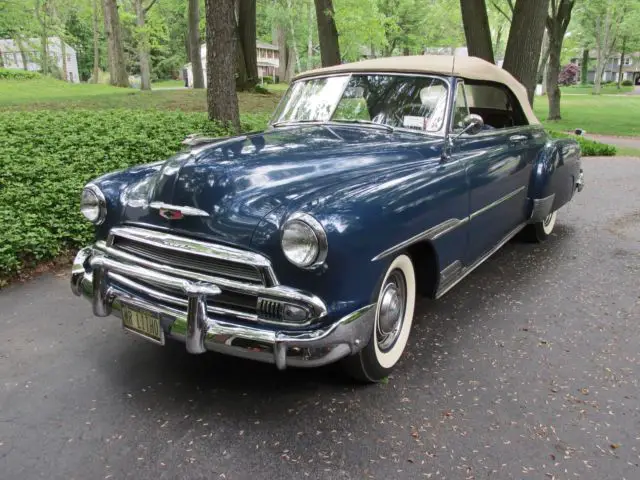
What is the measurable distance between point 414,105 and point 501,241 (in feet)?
4.85

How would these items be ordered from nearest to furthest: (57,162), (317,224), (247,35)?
(317,224) < (57,162) < (247,35)

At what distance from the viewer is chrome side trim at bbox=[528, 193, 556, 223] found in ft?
16.5

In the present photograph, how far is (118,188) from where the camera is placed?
336 cm

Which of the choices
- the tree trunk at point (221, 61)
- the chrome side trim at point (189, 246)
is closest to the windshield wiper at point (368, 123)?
the chrome side trim at point (189, 246)

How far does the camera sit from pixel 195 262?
268 centimetres

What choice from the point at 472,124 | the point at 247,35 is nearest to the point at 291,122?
the point at 472,124

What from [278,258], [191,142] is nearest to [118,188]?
[191,142]

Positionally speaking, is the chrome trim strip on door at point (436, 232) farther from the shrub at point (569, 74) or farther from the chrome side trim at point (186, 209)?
the shrub at point (569, 74)

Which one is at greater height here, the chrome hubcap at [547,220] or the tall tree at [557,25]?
the tall tree at [557,25]

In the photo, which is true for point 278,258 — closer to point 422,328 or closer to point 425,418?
point 425,418

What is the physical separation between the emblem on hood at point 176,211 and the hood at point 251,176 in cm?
2

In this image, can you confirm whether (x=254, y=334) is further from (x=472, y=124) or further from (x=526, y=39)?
(x=526, y=39)

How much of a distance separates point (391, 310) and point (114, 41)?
24704mm

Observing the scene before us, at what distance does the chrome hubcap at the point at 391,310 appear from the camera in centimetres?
296
